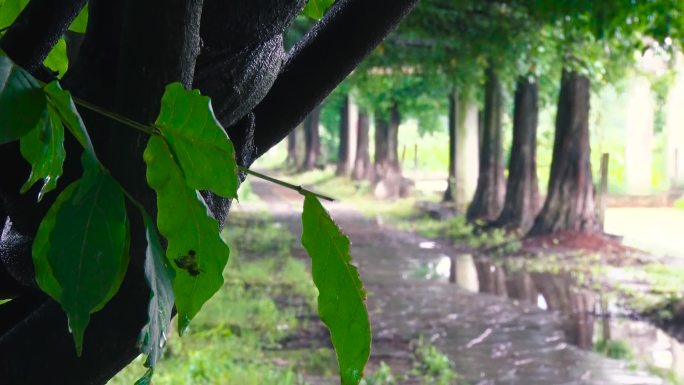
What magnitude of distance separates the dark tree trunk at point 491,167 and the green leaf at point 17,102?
2041 centimetres

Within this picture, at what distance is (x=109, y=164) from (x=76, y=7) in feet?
0.55

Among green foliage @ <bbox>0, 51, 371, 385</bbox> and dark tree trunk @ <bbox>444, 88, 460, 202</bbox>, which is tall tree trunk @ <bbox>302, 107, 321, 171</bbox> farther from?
green foliage @ <bbox>0, 51, 371, 385</bbox>

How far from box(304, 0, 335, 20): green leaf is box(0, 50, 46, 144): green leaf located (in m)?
0.85

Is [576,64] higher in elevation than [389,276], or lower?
higher

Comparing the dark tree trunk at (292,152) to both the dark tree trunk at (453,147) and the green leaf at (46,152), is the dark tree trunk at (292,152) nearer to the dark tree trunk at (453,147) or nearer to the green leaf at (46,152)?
the dark tree trunk at (453,147)

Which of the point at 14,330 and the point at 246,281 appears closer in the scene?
the point at 14,330

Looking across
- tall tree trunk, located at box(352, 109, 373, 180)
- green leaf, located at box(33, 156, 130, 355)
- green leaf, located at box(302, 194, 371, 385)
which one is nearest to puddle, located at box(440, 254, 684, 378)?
green leaf, located at box(302, 194, 371, 385)

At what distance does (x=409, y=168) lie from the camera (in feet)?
166

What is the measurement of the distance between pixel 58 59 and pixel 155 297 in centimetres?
81

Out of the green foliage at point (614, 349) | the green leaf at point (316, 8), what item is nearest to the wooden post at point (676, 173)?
the green foliage at point (614, 349)

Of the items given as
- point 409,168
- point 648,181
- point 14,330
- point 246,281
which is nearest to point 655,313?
point 246,281

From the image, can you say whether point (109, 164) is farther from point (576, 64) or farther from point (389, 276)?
point (576, 64)

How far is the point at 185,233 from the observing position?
0.79 m

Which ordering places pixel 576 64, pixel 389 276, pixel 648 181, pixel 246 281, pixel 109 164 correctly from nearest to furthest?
pixel 109 164 → pixel 246 281 → pixel 389 276 → pixel 576 64 → pixel 648 181
